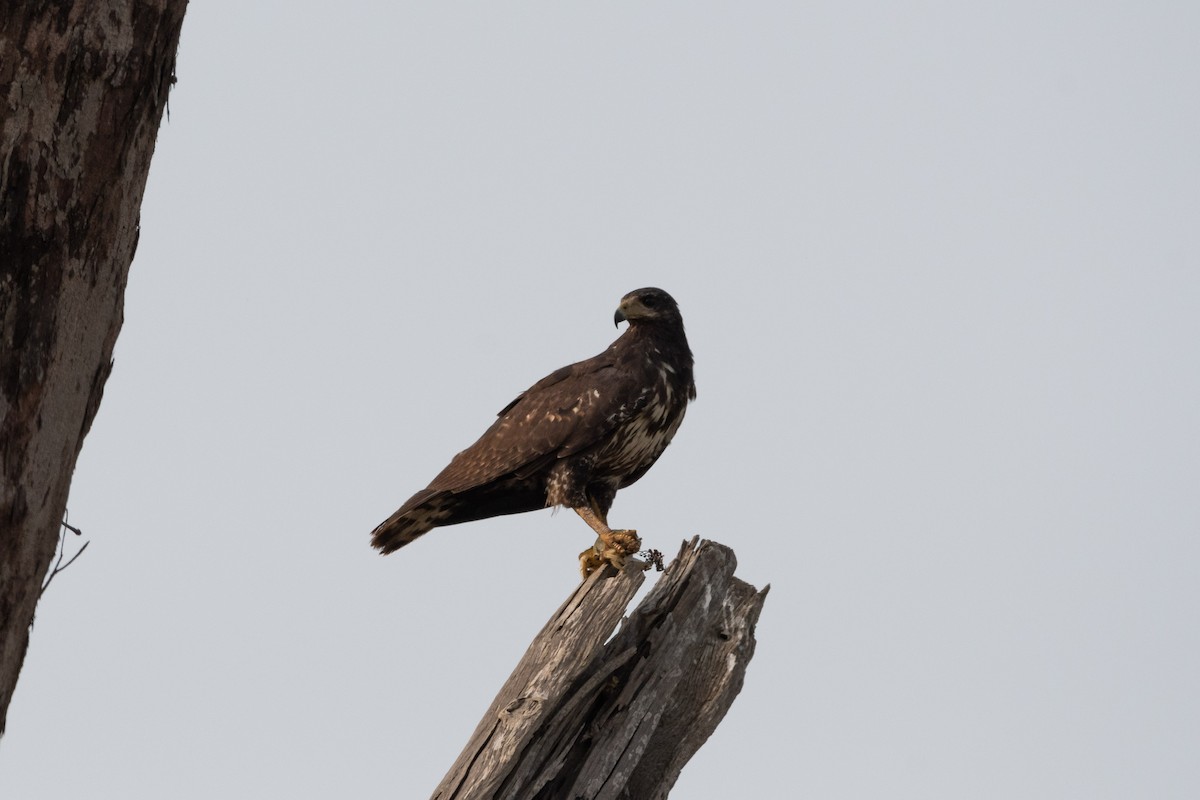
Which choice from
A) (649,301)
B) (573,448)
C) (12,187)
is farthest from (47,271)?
(649,301)

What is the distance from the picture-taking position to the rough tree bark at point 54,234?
3691mm

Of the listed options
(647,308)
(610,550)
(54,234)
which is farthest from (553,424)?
(54,234)

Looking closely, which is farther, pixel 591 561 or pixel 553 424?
pixel 553 424

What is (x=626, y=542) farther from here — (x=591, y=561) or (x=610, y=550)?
(x=591, y=561)

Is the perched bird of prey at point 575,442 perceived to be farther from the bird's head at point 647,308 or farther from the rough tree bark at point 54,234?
the rough tree bark at point 54,234

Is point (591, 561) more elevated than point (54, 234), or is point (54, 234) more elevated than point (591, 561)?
point (591, 561)

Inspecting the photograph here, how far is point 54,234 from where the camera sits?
12.3ft

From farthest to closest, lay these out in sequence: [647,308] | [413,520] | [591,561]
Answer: [647,308] → [413,520] → [591,561]

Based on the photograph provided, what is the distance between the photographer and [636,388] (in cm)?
884

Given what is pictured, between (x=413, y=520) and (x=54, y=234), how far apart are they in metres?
5.47

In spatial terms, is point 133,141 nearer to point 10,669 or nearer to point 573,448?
point 10,669

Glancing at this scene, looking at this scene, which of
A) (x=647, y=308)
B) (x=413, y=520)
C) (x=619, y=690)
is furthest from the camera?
(x=647, y=308)

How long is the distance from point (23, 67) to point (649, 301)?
20.3 feet

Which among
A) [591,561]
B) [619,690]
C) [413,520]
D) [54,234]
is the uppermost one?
[413,520]
